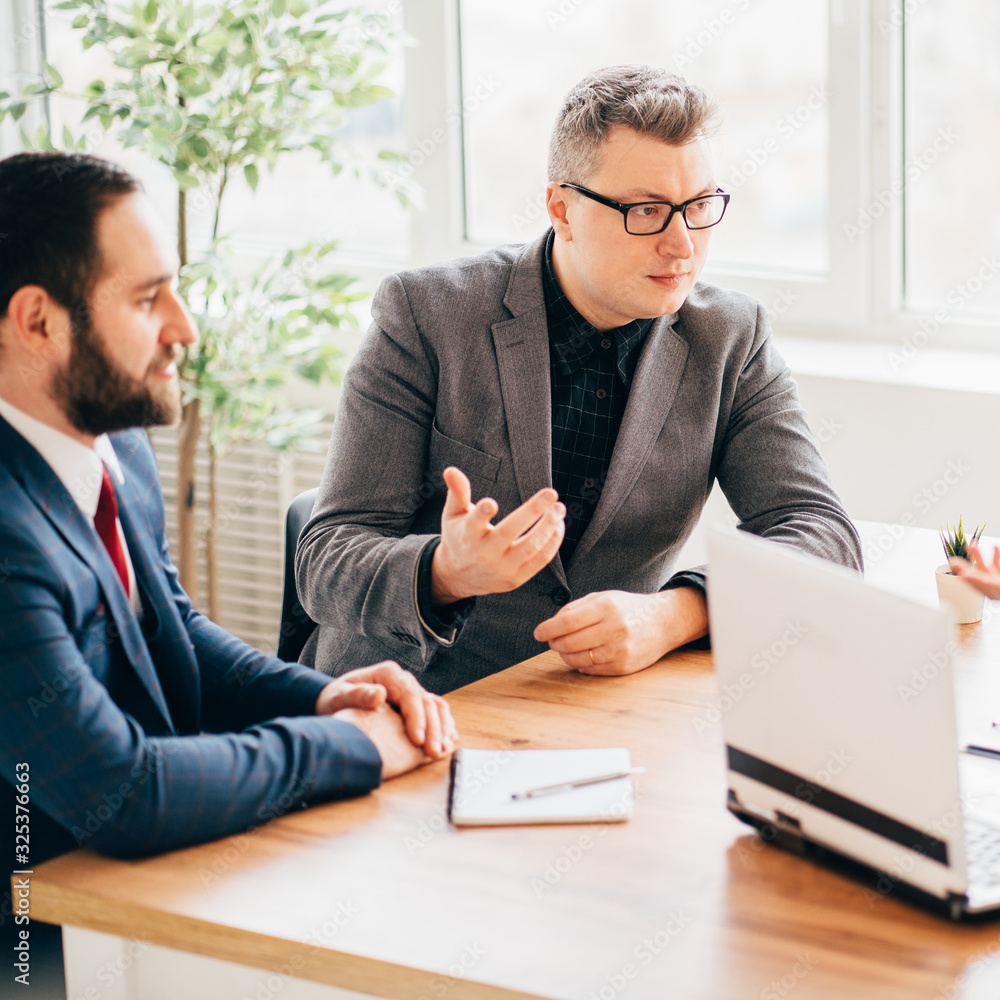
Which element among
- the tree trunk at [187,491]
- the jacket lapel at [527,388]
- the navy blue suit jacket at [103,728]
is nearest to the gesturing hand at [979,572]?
the jacket lapel at [527,388]

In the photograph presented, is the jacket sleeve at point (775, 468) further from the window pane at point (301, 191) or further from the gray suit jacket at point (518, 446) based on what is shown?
the window pane at point (301, 191)

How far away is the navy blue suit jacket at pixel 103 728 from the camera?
1.14m

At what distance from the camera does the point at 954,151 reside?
2705 mm

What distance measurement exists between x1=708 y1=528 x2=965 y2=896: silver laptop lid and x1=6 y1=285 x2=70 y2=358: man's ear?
2.21 feet

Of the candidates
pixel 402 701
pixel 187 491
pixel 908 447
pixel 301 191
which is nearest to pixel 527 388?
pixel 402 701

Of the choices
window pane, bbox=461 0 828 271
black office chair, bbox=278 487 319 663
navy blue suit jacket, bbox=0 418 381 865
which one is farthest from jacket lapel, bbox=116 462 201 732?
window pane, bbox=461 0 828 271

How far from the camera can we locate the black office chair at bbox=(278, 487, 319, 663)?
1.96 m

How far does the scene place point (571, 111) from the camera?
1.86 metres

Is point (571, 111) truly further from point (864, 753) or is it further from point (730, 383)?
point (864, 753)

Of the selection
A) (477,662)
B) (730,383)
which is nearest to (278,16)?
(730,383)

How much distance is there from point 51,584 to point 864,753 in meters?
0.75

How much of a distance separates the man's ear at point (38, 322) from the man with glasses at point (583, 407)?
1.79 feet

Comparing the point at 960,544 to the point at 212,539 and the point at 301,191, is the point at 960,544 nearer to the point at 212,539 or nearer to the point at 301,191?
the point at 212,539

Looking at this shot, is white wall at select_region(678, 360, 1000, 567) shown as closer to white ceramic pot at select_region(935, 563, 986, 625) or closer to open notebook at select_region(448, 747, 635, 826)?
white ceramic pot at select_region(935, 563, 986, 625)
